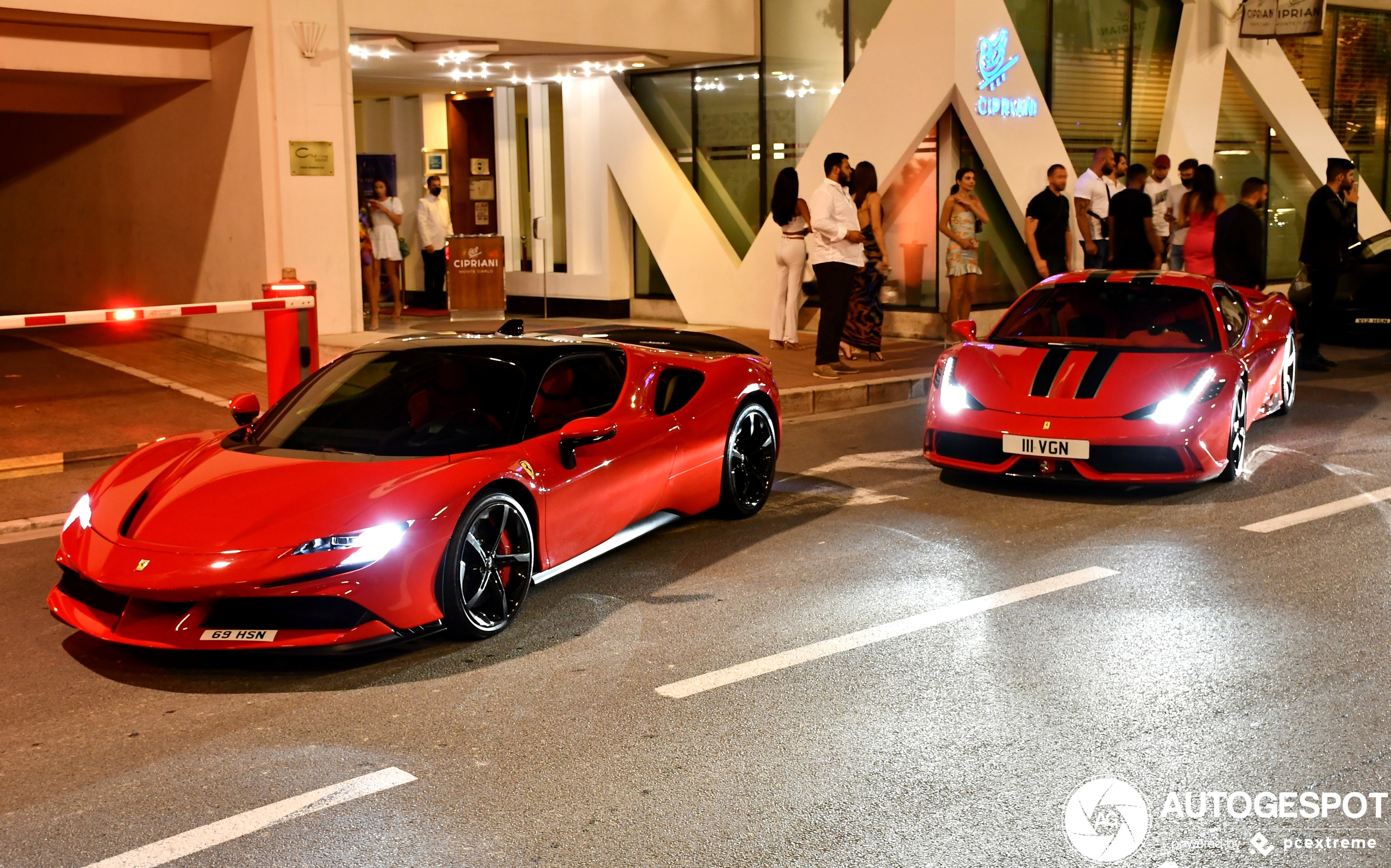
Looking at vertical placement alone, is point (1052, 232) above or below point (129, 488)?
above

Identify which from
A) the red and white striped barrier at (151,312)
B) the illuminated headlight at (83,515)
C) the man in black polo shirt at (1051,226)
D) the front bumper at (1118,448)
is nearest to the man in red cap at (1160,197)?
the man in black polo shirt at (1051,226)

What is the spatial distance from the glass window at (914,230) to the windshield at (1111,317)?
6.77 meters

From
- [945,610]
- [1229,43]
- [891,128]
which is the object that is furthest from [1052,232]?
[945,610]

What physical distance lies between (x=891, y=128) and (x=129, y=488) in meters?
11.7

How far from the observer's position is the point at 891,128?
15.9m

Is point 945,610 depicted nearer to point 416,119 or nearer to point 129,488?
point 129,488

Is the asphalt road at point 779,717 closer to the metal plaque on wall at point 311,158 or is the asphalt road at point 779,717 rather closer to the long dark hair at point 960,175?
the metal plaque on wall at point 311,158

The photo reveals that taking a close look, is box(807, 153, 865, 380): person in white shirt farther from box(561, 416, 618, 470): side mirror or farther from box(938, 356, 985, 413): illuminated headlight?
box(561, 416, 618, 470): side mirror

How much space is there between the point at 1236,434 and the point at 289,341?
6724mm

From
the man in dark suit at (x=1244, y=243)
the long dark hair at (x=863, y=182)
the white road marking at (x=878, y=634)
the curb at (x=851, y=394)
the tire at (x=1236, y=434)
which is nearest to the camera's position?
the white road marking at (x=878, y=634)

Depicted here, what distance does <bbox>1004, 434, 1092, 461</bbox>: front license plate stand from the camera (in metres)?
8.16

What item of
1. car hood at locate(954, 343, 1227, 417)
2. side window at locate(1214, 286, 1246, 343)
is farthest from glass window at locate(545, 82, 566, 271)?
car hood at locate(954, 343, 1227, 417)

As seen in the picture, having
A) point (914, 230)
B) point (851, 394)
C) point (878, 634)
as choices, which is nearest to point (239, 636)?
point (878, 634)

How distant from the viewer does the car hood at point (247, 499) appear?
5.29 m
